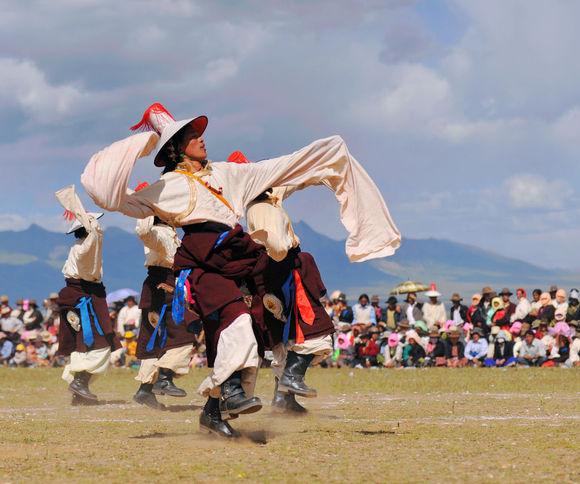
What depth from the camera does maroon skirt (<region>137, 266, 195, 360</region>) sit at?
13.2 m

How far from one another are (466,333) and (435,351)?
32.6 inches

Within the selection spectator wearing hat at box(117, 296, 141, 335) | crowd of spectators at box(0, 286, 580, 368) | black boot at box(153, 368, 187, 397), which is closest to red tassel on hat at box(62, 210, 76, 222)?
black boot at box(153, 368, 187, 397)

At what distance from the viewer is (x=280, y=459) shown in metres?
7.53

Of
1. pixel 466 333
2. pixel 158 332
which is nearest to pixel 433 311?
pixel 466 333

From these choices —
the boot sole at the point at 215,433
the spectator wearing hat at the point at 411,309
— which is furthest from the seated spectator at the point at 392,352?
the boot sole at the point at 215,433

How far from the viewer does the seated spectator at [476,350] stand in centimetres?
2292

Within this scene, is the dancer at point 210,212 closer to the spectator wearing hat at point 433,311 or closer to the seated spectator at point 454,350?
the seated spectator at point 454,350

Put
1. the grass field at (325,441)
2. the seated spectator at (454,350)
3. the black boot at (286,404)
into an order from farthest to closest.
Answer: the seated spectator at (454,350) → the black boot at (286,404) → the grass field at (325,441)

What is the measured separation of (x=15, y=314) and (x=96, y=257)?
17.3 m

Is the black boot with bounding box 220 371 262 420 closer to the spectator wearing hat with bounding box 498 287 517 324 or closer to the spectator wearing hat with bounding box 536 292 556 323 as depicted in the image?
the spectator wearing hat with bounding box 536 292 556 323

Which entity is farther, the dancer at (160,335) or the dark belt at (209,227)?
the dancer at (160,335)

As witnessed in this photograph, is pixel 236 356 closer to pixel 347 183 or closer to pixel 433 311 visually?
pixel 347 183

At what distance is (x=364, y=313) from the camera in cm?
2581

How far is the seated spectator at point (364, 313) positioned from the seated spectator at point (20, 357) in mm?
8181
